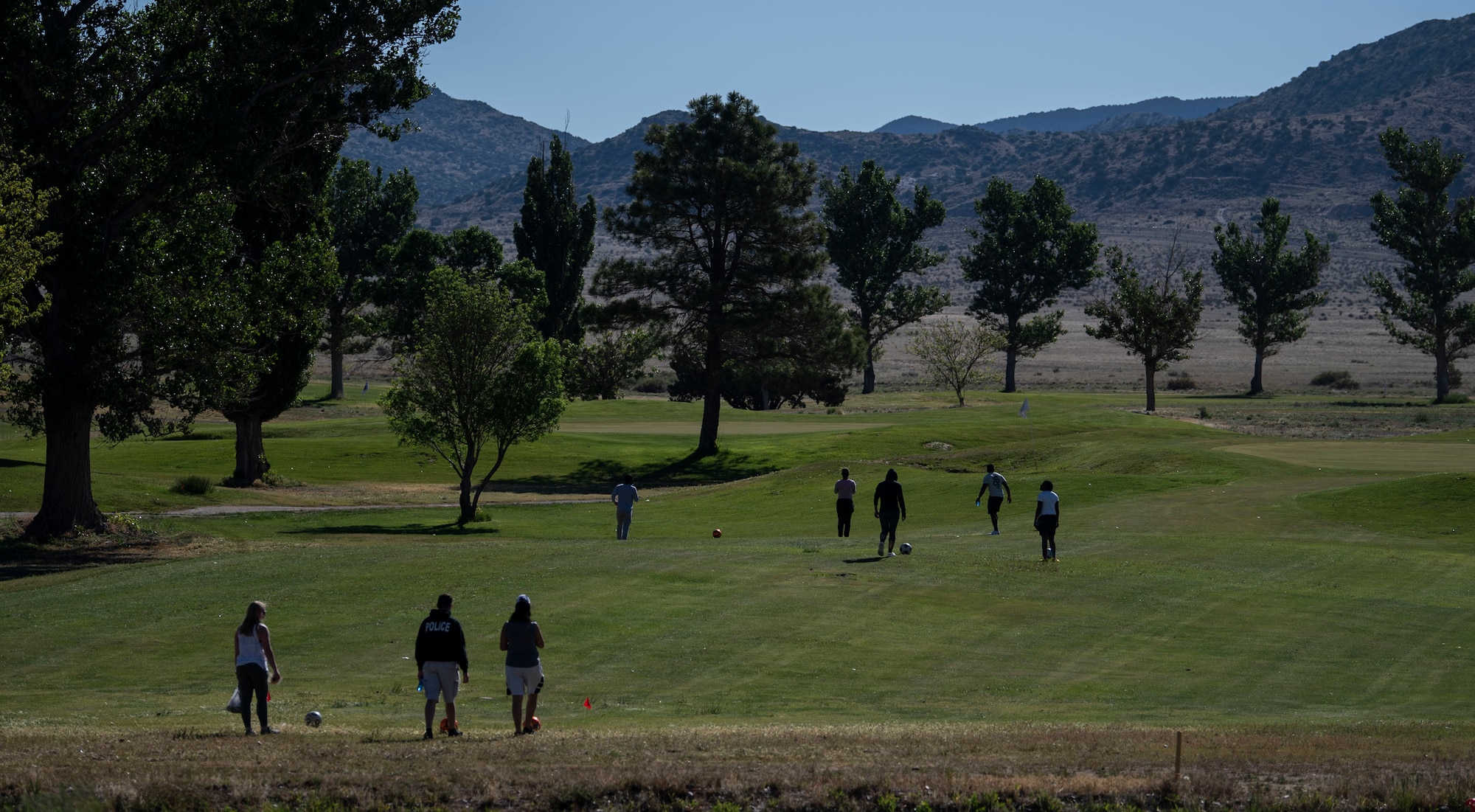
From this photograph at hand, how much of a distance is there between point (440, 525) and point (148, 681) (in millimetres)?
22112

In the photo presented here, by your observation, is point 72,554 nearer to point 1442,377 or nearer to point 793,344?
point 793,344

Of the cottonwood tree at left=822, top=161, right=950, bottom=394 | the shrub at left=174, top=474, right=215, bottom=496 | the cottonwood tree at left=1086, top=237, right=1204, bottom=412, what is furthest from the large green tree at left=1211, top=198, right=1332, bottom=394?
the shrub at left=174, top=474, right=215, bottom=496

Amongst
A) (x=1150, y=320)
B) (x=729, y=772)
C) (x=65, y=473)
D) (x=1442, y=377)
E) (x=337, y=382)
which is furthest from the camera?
(x=337, y=382)

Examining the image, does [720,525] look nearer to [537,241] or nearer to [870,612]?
[870,612]

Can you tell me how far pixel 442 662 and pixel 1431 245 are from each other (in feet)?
344

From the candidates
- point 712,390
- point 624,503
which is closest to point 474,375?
point 624,503

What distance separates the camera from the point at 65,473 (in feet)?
111

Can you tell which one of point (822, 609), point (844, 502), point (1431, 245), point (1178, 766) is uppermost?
point (1431, 245)

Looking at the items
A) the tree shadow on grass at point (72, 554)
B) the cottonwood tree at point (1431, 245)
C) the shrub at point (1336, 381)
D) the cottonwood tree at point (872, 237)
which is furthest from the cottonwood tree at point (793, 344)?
the shrub at point (1336, 381)

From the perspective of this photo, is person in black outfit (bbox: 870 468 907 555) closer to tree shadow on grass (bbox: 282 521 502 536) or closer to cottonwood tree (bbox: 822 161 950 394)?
tree shadow on grass (bbox: 282 521 502 536)

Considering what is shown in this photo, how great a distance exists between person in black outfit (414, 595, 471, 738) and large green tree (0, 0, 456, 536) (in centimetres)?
2008

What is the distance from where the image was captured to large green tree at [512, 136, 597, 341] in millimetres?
92875

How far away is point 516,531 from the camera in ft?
130

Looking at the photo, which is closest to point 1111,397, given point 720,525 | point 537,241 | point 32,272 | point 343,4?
point 537,241
